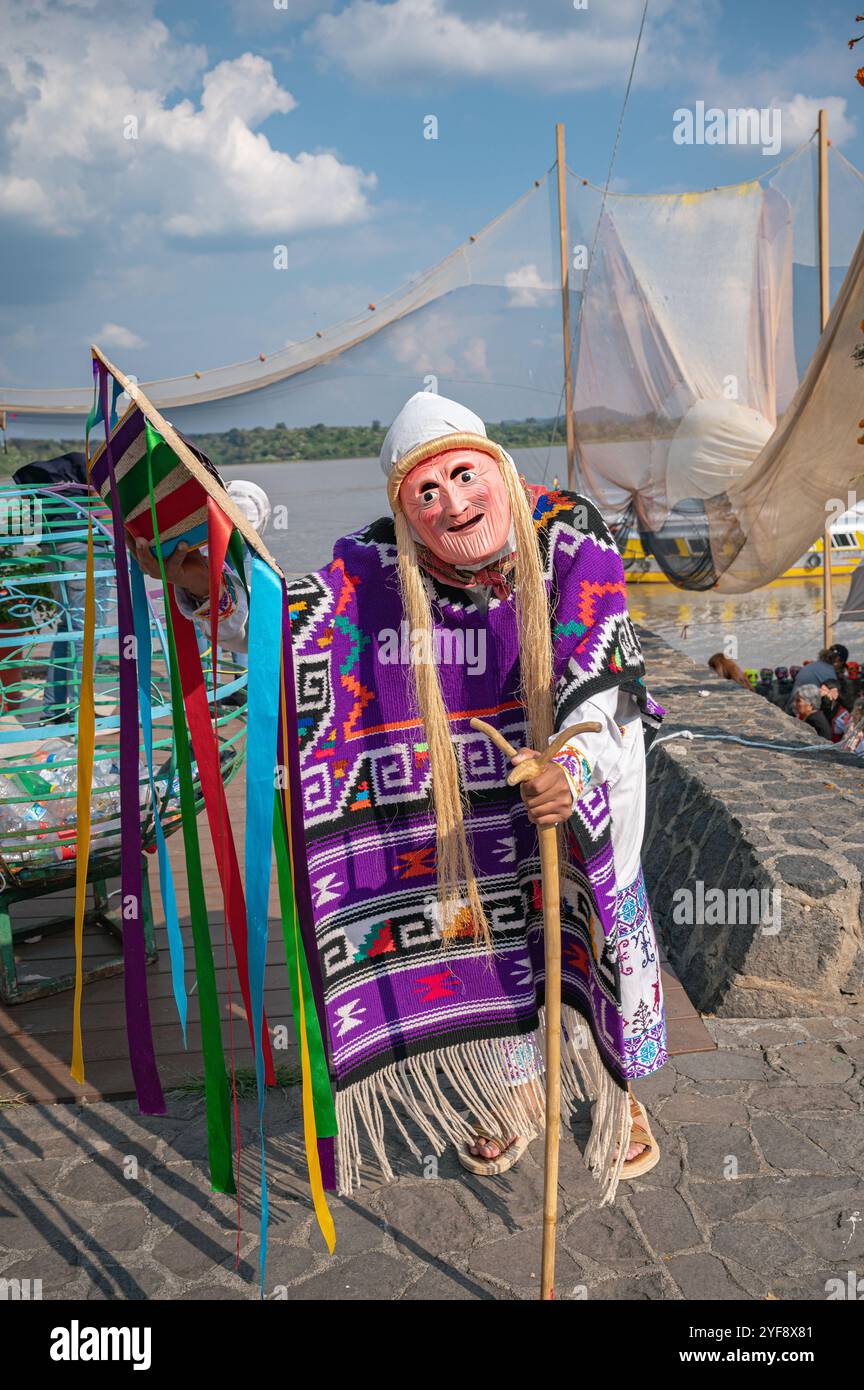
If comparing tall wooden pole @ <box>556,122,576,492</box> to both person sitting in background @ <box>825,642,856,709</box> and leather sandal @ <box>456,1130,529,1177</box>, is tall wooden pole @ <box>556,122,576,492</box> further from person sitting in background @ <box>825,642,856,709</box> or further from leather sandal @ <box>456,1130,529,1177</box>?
leather sandal @ <box>456,1130,529,1177</box>

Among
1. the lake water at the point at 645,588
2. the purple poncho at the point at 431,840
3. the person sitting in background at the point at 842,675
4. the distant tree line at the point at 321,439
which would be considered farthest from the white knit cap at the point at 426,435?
the distant tree line at the point at 321,439

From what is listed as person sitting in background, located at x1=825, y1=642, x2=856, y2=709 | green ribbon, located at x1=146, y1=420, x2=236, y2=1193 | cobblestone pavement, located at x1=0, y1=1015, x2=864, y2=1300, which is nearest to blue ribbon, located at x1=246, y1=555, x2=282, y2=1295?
green ribbon, located at x1=146, y1=420, x2=236, y2=1193

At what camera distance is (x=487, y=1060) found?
7.57 ft

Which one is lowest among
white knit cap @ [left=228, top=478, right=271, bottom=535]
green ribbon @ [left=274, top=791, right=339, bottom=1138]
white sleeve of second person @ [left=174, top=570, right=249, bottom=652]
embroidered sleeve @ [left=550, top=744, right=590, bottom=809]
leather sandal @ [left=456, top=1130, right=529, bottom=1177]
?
leather sandal @ [left=456, top=1130, right=529, bottom=1177]

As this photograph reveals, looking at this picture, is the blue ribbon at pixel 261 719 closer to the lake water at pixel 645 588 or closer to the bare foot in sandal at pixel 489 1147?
the bare foot in sandal at pixel 489 1147

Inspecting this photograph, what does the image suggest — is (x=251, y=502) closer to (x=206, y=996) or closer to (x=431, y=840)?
(x=431, y=840)

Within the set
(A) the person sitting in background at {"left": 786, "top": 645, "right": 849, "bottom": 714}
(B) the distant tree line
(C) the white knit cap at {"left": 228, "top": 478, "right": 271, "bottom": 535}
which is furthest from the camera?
(B) the distant tree line

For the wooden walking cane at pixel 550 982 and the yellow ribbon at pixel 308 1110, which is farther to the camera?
the yellow ribbon at pixel 308 1110

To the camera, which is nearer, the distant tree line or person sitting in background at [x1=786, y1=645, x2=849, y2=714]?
person sitting in background at [x1=786, y1=645, x2=849, y2=714]

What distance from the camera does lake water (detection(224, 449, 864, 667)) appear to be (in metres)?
10.4

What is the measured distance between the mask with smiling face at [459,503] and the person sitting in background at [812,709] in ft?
18.7

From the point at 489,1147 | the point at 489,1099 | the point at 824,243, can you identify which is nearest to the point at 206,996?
the point at 489,1099

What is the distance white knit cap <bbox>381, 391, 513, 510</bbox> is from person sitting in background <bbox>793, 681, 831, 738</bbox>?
5.70m

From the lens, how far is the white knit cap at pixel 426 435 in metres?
2.04
